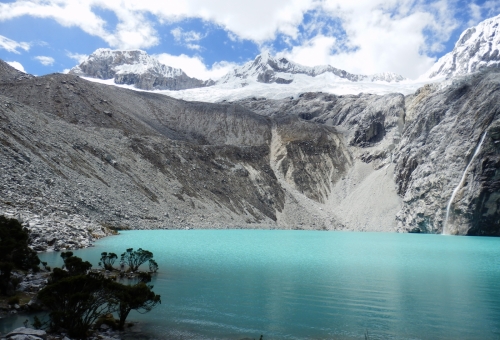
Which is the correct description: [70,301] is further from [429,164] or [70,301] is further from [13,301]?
[429,164]

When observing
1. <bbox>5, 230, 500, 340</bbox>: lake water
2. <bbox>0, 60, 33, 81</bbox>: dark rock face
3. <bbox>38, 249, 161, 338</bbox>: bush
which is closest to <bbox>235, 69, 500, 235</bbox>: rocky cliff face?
<bbox>5, 230, 500, 340</bbox>: lake water

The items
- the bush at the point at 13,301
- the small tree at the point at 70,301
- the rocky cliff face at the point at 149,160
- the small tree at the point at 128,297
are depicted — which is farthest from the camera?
the rocky cliff face at the point at 149,160

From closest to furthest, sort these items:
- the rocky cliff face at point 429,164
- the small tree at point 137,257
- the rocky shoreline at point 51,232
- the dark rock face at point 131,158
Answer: the small tree at point 137,257, the rocky shoreline at point 51,232, the dark rock face at point 131,158, the rocky cliff face at point 429,164

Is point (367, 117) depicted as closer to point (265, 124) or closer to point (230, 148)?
point (265, 124)

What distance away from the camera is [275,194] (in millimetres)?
82188

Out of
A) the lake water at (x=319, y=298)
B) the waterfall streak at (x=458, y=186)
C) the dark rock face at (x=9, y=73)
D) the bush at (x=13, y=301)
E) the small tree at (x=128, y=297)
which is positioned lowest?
the lake water at (x=319, y=298)

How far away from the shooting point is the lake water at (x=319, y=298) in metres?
12.6

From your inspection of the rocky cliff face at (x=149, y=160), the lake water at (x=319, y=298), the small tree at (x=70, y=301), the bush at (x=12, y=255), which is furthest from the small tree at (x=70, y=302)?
the rocky cliff face at (x=149, y=160)

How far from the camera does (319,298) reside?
54.0 ft

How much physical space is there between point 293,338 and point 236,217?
2272 inches

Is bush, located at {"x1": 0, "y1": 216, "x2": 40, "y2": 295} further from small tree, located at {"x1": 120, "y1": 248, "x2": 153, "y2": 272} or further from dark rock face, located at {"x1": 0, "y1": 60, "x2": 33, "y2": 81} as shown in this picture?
dark rock face, located at {"x1": 0, "y1": 60, "x2": 33, "y2": 81}

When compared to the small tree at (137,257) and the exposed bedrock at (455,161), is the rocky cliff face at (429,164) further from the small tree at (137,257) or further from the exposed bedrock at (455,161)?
the small tree at (137,257)

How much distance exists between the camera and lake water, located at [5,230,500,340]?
12.6 m

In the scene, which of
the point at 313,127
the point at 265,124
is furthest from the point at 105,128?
the point at 313,127
